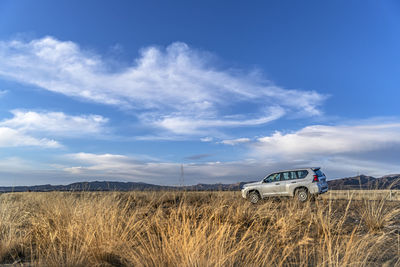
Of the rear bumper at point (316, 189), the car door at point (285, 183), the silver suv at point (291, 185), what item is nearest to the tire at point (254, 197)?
the silver suv at point (291, 185)

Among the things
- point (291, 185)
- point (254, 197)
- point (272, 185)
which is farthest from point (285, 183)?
point (254, 197)

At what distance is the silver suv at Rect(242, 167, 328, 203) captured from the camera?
15.0 m

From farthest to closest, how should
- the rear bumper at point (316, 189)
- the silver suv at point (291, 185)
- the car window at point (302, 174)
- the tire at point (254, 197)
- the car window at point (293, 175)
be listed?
the tire at point (254, 197), the car window at point (293, 175), the car window at point (302, 174), the silver suv at point (291, 185), the rear bumper at point (316, 189)

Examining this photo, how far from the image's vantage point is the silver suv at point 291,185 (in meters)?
15.0

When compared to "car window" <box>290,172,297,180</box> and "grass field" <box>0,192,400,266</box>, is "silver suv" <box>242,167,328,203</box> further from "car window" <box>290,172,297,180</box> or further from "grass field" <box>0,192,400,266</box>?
"grass field" <box>0,192,400,266</box>

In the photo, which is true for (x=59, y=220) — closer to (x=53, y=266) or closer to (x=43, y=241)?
(x=43, y=241)

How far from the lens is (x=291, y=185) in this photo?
1562 cm

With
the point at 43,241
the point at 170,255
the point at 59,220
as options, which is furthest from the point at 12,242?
the point at 170,255

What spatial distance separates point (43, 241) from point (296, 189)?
12.1 meters

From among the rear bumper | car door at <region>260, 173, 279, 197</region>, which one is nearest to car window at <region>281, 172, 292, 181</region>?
car door at <region>260, 173, 279, 197</region>

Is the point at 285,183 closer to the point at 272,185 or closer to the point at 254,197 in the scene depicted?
the point at 272,185

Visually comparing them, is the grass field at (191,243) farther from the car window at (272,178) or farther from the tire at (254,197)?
the tire at (254,197)

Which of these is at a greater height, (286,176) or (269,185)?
(286,176)

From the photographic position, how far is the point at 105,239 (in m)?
5.45
